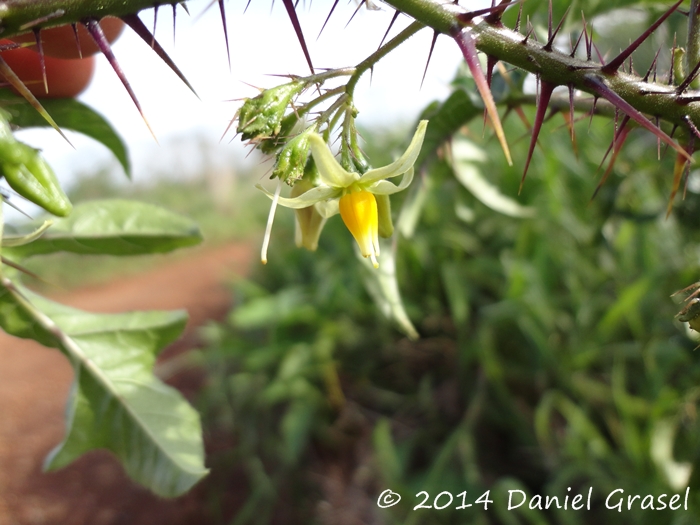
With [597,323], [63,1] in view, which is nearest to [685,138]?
[63,1]

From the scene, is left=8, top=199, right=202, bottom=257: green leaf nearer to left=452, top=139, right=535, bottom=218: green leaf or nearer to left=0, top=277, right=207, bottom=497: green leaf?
left=0, top=277, right=207, bottom=497: green leaf

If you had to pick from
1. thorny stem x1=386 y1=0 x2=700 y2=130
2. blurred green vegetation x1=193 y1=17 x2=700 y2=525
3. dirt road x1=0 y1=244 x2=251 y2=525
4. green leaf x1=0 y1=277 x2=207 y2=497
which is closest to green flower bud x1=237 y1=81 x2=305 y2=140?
thorny stem x1=386 y1=0 x2=700 y2=130

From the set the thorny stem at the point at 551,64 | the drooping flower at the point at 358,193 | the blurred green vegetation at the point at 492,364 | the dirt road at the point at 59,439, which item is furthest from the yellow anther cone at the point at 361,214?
the dirt road at the point at 59,439

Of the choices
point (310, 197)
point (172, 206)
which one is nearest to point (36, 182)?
point (310, 197)

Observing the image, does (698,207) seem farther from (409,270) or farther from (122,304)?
(122,304)

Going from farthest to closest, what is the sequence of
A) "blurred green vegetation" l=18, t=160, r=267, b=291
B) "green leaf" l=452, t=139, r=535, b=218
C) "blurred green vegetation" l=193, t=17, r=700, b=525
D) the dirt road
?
1. "blurred green vegetation" l=18, t=160, r=267, b=291
2. the dirt road
3. "blurred green vegetation" l=193, t=17, r=700, b=525
4. "green leaf" l=452, t=139, r=535, b=218

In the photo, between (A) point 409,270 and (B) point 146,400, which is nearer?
(B) point 146,400

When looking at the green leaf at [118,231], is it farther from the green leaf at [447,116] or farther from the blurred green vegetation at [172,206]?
the blurred green vegetation at [172,206]
